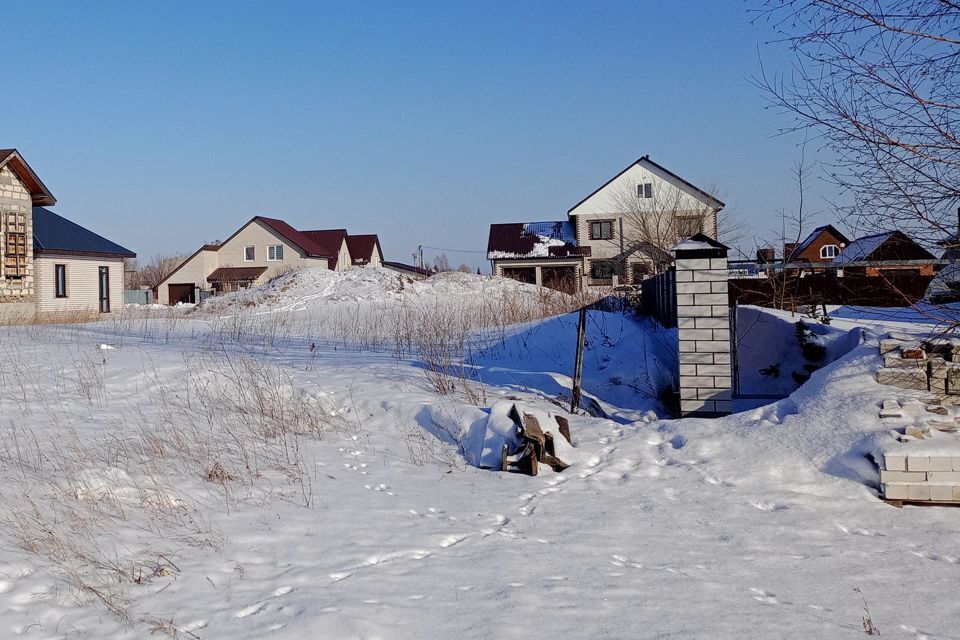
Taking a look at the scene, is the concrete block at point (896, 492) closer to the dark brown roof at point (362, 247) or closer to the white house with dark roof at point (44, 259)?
the white house with dark roof at point (44, 259)

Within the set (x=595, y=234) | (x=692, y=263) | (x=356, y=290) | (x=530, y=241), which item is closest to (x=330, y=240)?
(x=530, y=241)

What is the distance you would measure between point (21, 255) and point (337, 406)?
A: 63.3 feet

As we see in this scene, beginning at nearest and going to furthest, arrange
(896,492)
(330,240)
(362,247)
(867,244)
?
(896,492) < (867,244) < (330,240) < (362,247)

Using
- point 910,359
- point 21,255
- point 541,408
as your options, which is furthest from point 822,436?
point 21,255

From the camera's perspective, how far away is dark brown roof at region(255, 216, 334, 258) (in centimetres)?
5369

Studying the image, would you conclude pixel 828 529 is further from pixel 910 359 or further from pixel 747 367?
pixel 747 367

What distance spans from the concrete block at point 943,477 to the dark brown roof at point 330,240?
51661 millimetres

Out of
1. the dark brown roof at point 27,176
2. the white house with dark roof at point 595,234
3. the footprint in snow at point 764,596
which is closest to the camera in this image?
the footprint in snow at point 764,596

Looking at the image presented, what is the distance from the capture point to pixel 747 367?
10547 mm

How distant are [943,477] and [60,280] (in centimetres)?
3090

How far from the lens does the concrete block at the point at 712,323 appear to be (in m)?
8.47

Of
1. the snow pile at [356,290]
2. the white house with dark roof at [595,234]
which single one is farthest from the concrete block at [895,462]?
the white house with dark roof at [595,234]

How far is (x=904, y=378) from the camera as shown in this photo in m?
6.86

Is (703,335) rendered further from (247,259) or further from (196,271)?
(196,271)
